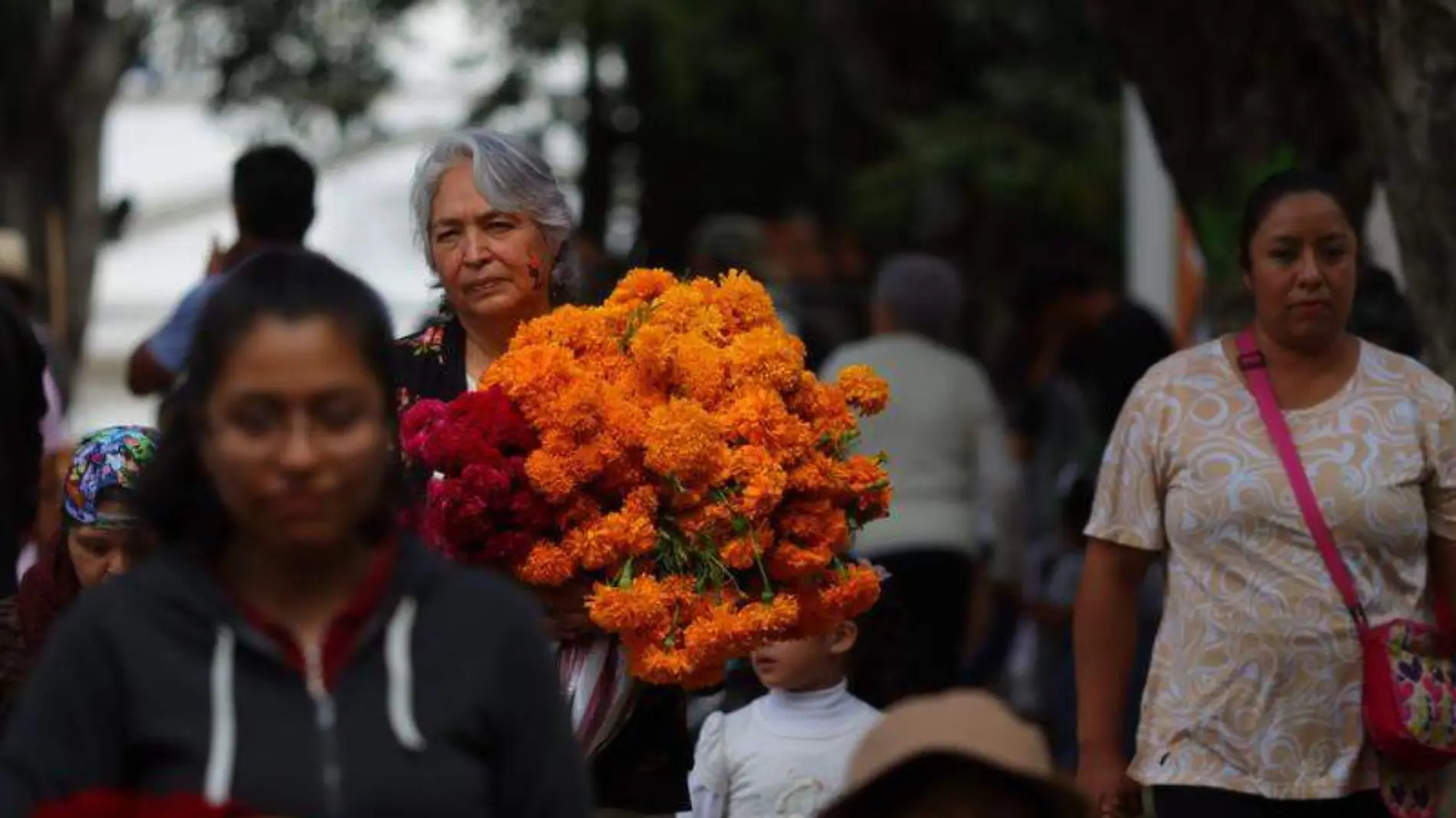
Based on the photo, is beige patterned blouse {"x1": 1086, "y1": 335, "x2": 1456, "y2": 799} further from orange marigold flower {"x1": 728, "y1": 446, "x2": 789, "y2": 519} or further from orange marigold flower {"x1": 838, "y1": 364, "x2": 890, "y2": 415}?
orange marigold flower {"x1": 728, "y1": 446, "x2": 789, "y2": 519}

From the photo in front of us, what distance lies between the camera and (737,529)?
20.4 feet

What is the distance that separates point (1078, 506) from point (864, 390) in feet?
15.7

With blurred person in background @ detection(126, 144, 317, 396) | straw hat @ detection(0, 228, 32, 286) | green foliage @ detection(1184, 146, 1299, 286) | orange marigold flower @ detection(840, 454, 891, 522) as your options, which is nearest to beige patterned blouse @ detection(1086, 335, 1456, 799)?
orange marigold flower @ detection(840, 454, 891, 522)

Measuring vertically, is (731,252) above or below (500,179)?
above

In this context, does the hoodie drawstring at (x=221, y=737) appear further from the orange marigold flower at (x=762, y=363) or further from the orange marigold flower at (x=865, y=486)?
the orange marigold flower at (x=865, y=486)

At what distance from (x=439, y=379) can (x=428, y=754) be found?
264 centimetres

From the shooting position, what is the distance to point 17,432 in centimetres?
871

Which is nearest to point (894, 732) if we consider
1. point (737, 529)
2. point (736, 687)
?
point (737, 529)

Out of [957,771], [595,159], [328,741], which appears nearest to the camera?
[328,741]

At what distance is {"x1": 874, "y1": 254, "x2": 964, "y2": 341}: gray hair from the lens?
12164mm

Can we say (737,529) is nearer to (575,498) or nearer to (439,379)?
(575,498)

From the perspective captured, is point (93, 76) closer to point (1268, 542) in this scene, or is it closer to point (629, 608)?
point (1268, 542)

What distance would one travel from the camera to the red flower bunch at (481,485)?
608 cm

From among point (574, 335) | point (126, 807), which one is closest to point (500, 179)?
point (574, 335)
